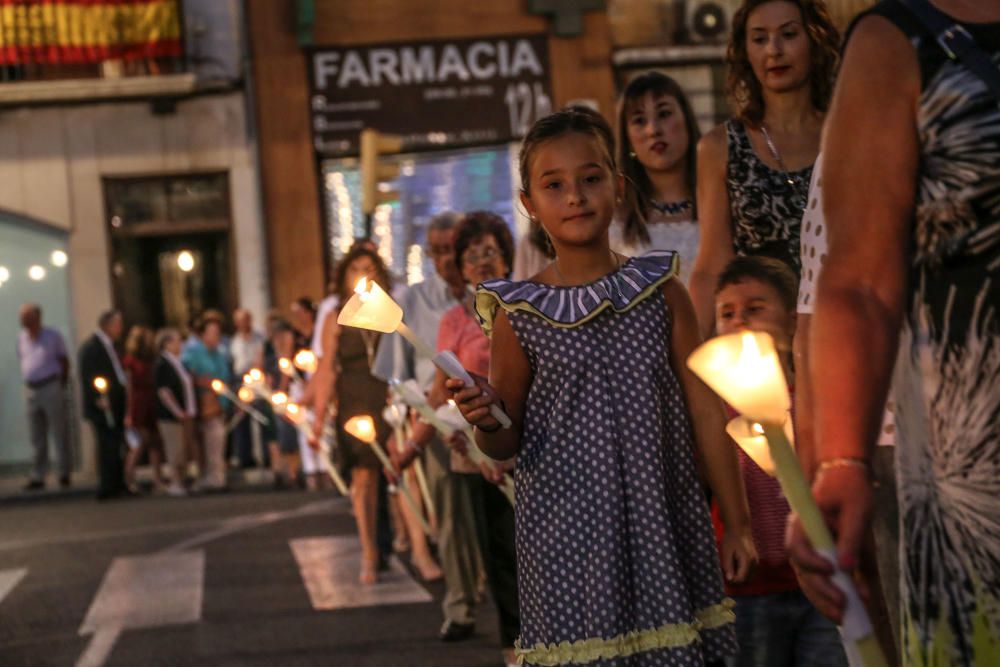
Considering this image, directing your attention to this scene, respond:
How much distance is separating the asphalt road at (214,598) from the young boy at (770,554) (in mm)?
3185

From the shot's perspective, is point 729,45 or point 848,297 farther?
point 729,45

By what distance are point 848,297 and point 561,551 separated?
1787 mm

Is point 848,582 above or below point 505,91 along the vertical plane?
below

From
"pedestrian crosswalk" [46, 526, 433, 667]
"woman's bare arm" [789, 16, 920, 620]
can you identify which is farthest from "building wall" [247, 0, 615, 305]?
"woman's bare arm" [789, 16, 920, 620]

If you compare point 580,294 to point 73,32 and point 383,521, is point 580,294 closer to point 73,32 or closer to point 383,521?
point 383,521

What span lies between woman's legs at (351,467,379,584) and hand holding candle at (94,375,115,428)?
9078mm

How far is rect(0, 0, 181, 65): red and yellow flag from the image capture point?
23.3m

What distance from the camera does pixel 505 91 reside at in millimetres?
23094

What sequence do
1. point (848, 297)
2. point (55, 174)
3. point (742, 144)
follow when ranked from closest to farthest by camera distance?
point (848, 297)
point (742, 144)
point (55, 174)

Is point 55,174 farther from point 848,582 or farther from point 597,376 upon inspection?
point 848,582

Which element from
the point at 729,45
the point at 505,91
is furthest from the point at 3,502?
the point at 729,45

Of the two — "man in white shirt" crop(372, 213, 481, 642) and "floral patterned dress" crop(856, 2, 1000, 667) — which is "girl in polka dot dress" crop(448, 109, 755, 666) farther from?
"man in white shirt" crop(372, 213, 481, 642)

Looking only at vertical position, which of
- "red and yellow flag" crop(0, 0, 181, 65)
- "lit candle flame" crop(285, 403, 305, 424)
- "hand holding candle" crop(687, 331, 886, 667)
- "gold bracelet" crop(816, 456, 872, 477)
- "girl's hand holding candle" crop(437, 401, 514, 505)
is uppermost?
"red and yellow flag" crop(0, 0, 181, 65)

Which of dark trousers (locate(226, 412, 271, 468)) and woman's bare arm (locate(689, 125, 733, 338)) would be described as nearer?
woman's bare arm (locate(689, 125, 733, 338))
